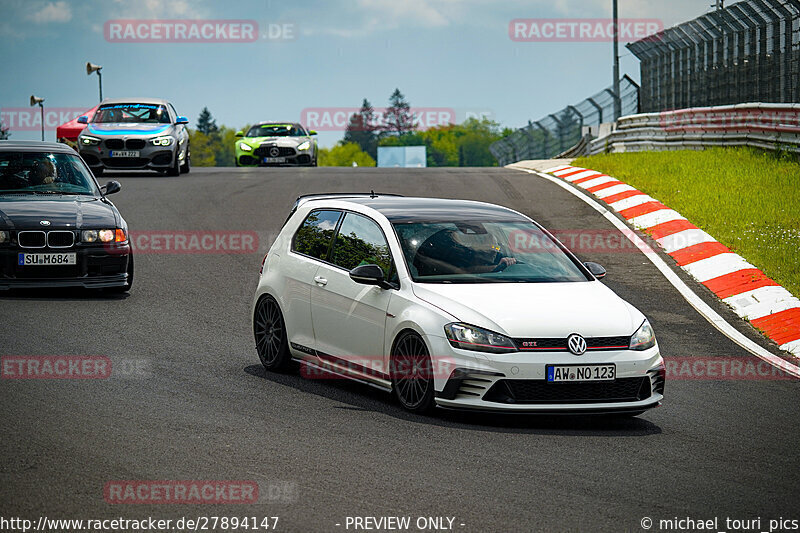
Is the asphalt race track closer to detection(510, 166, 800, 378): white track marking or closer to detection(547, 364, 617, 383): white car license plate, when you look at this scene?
detection(510, 166, 800, 378): white track marking

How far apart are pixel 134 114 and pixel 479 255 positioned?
19.1m

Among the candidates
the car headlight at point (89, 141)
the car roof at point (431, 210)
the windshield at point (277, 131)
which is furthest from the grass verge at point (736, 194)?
the windshield at point (277, 131)

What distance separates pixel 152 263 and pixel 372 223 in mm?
7522

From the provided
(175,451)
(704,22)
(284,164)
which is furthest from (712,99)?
(175,451)

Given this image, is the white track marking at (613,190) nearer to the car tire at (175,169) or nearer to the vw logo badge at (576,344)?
the car tire at (175,169)

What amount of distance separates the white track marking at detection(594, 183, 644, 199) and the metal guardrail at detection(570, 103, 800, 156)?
2.71 meters

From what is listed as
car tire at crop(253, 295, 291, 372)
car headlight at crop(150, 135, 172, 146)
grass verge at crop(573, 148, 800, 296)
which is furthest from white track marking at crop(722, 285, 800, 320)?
car headlight at crop(150, 135, 172, 146)

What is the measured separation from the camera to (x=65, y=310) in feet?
40.0

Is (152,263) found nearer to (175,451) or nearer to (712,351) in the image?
(712,351)

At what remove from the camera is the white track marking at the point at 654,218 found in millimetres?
17219

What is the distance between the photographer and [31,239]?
42.1 ft

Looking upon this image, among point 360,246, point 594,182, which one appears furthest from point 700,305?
point 594,182

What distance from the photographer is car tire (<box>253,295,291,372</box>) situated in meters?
9.44

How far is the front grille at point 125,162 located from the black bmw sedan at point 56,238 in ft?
38.1
